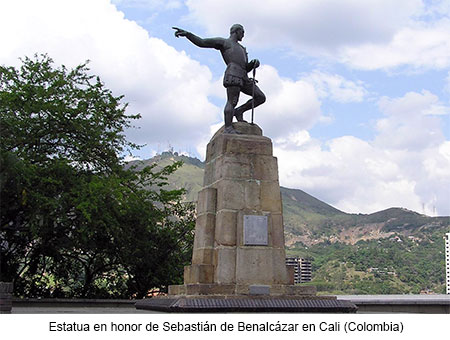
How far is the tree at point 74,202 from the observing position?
18.1 m

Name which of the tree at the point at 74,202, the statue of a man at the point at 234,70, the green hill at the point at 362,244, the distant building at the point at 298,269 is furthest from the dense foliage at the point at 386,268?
the statue of a man at the point at 234,70

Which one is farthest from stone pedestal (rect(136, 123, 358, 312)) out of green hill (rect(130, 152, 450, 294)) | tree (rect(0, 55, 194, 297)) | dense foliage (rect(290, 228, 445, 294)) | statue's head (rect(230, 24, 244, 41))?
dense foliage (rect(290, 228, 445, 294))

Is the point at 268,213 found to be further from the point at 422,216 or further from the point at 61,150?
the point at 422,216

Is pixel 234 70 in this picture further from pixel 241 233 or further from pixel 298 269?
pixel 298 269

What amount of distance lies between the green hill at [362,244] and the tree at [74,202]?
585 cm

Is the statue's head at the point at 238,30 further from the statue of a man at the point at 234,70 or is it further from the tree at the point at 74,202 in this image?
the tree at the point at 74,202

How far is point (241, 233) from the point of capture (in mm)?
11086

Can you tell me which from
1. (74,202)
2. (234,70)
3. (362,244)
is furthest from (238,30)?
(362,244)

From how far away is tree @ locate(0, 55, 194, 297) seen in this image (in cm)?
1811

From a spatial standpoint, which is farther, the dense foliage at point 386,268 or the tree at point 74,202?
the dense foliage at point 386,268

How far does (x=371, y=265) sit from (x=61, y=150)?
63150 mm

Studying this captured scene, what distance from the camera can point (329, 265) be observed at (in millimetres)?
77750

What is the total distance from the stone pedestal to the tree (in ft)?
23.4

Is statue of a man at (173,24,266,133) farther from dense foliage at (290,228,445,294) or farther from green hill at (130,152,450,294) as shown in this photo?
dense foliage at (290,228,445,294)
